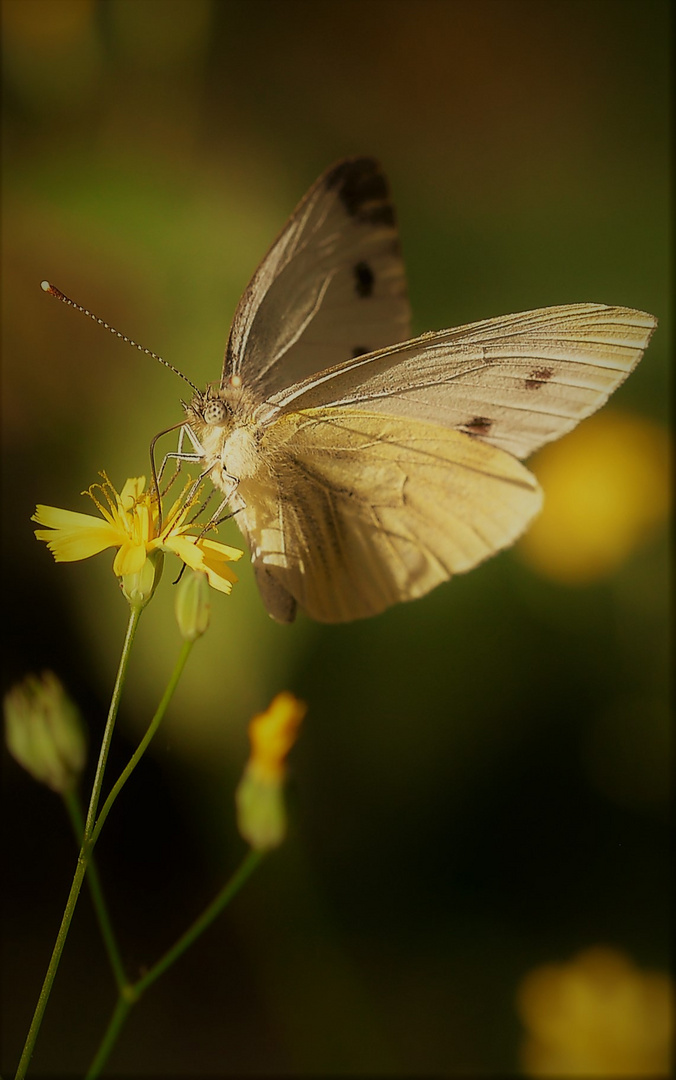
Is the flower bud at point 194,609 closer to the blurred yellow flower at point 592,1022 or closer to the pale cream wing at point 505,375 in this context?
the pale cream wing at point 505,375

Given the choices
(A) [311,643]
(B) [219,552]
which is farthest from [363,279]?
(A) [311,643]

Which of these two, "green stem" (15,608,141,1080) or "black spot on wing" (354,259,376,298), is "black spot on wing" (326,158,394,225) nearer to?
"black spot on wing" (354,259,376,298)

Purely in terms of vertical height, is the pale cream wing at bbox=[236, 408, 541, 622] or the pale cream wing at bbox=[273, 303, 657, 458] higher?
the pale cream wing at bbox=[273, 303, 657, 458]

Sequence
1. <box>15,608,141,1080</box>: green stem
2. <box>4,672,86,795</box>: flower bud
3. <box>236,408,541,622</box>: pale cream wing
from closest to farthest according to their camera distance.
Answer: <box>15,608,141,1080</box>: green stem < <box>4,672,86,795</box>: flower bud < <box>236,408,541,622</box>: pale cream wing

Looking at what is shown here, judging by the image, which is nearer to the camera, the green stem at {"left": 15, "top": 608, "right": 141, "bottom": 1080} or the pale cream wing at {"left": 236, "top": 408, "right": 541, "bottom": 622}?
the green stem at {"left": 15, "top": 608, "right": 141, "bottom": 1080}

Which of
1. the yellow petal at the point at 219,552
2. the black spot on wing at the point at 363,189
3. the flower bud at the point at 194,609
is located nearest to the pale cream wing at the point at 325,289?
the black spot on wing at the point at 363,189

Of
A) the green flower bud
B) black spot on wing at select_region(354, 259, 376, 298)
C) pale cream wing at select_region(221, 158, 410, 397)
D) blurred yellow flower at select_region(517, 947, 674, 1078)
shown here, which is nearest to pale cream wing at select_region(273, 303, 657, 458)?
pale cream wing at select_region(221, 158, 410, 397)

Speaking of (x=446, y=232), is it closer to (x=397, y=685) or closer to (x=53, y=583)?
(x=397, y=685)
